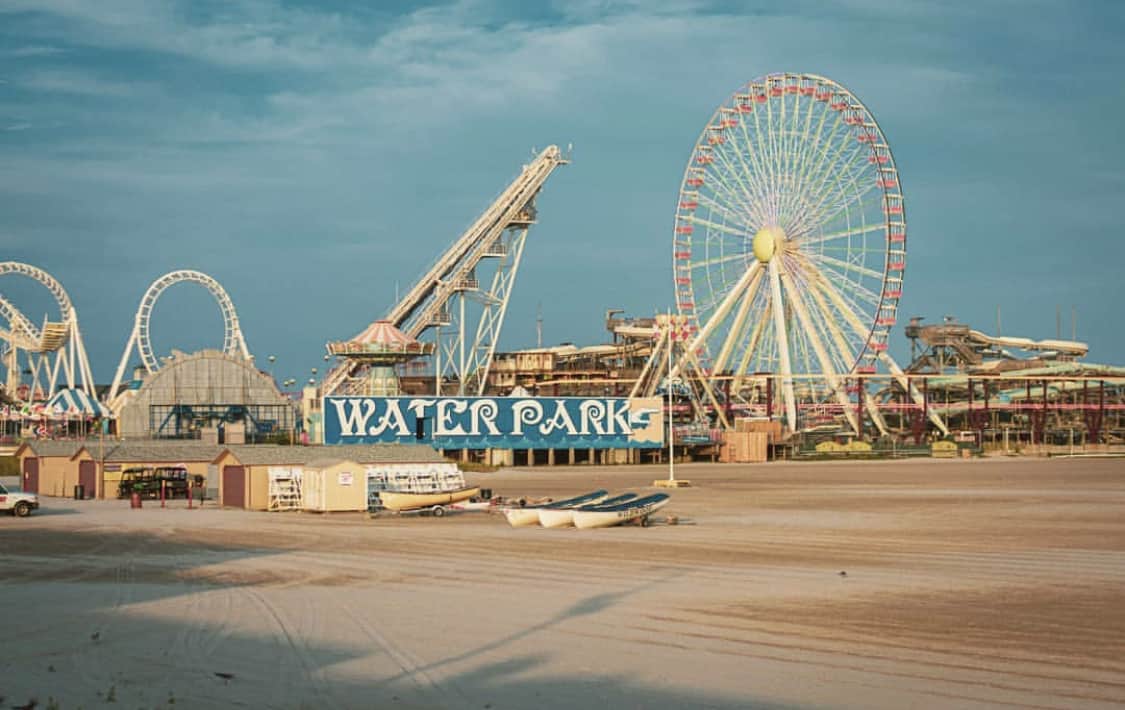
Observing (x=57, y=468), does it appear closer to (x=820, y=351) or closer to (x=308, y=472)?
(x=308, y=472)

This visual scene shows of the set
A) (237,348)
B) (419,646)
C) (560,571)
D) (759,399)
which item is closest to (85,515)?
(560,571)

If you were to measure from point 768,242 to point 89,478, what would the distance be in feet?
142

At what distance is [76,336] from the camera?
10931 cm

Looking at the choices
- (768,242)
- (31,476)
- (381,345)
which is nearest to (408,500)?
(31,476)

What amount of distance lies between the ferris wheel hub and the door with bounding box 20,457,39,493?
4292 centimetres

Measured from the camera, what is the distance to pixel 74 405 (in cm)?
9944

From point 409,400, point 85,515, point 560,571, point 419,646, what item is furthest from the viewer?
point 409,400

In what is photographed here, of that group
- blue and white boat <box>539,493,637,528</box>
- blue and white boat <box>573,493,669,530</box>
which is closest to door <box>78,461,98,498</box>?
blue and white boat <box>539,493,637,528</box>

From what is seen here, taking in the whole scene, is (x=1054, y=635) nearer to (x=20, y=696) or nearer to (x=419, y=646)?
(x=419, y=646)

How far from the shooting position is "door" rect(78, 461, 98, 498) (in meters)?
49.5

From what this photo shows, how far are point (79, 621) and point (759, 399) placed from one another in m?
91.4

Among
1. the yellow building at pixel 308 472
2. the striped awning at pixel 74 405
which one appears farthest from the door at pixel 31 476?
the striped awning at pixel 74 405

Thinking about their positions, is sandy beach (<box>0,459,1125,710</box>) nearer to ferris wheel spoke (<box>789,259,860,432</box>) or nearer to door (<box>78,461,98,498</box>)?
door (<box>78,461,98,498</box>)

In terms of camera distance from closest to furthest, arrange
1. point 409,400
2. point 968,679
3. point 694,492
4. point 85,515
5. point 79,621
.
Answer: point 968,679, point 79,621, point 85,515, point 694,492, point 409,400
